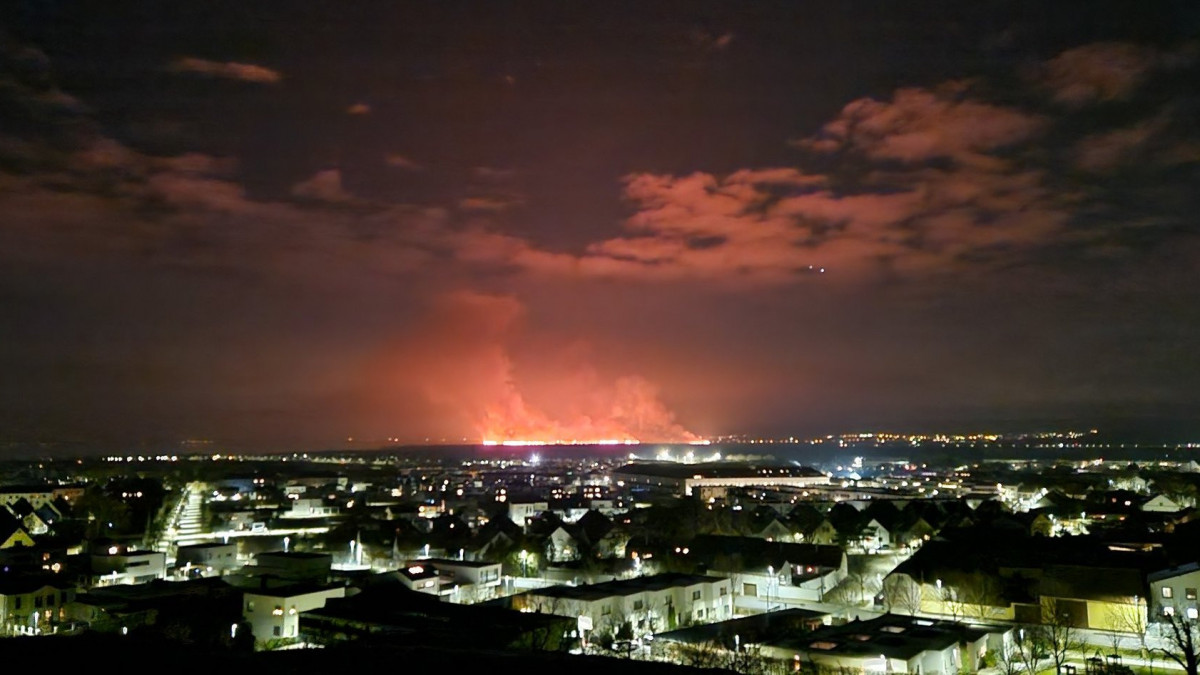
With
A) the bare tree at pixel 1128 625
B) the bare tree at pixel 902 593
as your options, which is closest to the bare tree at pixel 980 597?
the bare tree at pixel 902 593

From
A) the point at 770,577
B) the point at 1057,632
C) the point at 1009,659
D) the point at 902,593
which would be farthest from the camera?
the point at 770,577

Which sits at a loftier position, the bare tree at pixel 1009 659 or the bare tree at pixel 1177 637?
the bare tree at pixel 1177 637

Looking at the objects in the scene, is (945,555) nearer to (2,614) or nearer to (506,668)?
(506,668)

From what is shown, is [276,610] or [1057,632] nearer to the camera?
[1057,632]

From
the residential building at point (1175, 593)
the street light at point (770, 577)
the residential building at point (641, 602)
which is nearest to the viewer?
the residential building at point (1175, 593)

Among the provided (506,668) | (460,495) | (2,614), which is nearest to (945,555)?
(506,668)

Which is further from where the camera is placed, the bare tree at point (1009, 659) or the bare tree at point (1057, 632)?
the bare tree at point (1057, 632)

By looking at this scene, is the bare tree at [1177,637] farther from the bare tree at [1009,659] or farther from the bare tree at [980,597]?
the bare tree at [980,597]

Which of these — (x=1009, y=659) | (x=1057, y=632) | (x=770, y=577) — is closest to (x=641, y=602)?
(x=770, y=577)

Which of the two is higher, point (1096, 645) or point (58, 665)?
point (58, 665)

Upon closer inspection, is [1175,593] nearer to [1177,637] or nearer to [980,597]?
[980,597]

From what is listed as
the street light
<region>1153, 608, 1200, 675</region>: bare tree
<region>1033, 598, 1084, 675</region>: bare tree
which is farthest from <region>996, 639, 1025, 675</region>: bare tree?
the street light
